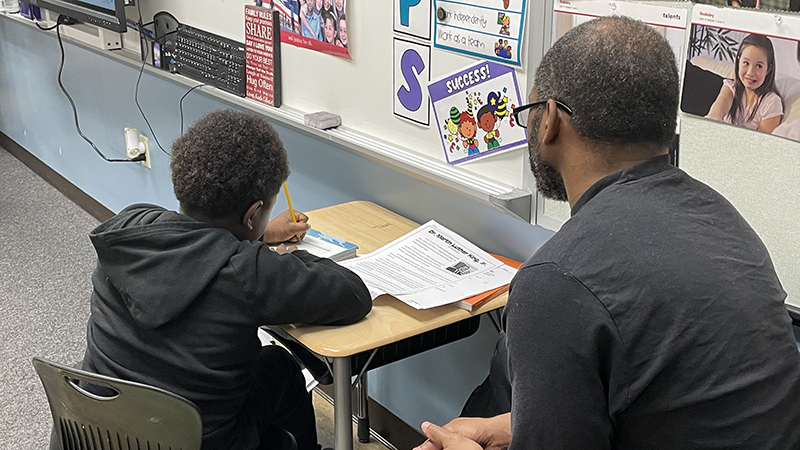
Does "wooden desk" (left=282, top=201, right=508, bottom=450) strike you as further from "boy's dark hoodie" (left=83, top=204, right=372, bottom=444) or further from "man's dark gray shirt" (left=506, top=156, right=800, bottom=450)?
"man's dark gray shirt" (left=506, top=156, right=800, bottom=450)

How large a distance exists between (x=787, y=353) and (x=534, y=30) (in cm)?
91

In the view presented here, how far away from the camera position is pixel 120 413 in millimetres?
1362

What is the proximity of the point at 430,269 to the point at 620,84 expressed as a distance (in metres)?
0.80

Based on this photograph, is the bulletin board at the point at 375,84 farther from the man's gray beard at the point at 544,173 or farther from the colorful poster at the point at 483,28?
the man's gray beard at the point at 544,173

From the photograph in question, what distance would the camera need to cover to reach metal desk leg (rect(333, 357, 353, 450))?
62.0 inches

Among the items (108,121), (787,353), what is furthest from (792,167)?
(108,121)

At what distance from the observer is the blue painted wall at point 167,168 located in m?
2.04

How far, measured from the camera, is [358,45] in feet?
7.01

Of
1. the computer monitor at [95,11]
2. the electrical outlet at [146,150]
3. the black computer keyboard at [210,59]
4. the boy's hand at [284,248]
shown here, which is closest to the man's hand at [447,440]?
the boy's hand at [284,248]

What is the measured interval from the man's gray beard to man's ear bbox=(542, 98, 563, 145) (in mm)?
28

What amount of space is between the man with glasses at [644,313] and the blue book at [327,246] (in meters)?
0.85

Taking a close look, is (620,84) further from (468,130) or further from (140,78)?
(140,78)

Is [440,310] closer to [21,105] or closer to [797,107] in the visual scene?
[797,107]

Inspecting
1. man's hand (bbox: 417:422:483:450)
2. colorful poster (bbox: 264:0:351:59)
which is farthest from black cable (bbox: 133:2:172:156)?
man's hand (bbox: 417:422:483:450)
